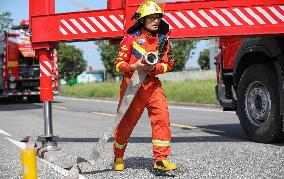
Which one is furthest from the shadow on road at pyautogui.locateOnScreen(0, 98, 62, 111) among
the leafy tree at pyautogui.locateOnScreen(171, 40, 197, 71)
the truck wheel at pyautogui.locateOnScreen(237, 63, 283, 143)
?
the leafy tree at pyautogui.locateOnScreen(171, 40, 197, 71)

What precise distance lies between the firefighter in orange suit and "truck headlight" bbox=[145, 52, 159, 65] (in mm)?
56

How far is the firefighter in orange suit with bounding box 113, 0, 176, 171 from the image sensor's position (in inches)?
196

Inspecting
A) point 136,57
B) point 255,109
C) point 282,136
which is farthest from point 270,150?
point 136,57

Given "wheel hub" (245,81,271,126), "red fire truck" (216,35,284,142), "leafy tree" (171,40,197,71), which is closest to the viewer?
"red fire truck" (216,35,284,142)

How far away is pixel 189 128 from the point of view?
9961mm

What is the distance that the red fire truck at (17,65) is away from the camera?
2211 cm

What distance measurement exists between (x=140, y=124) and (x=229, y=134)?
115 inches

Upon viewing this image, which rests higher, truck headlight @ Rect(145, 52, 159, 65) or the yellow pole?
truck headlight @ Rect(145, 52, 159, 65)

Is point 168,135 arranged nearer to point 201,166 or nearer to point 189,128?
point 201,166

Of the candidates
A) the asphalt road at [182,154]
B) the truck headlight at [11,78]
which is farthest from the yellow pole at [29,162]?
the truck headlight at [11,78]

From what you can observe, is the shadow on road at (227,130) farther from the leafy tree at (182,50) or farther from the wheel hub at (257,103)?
the leafy tree at (182,50)

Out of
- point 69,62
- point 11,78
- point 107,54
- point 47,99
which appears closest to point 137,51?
point 47,99

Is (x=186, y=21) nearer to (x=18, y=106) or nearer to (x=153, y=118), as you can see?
(x=153, y=118)

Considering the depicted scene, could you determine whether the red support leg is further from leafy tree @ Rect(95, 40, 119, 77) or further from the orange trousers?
leafy tree @ Rect(95, 40, 119, 77)
